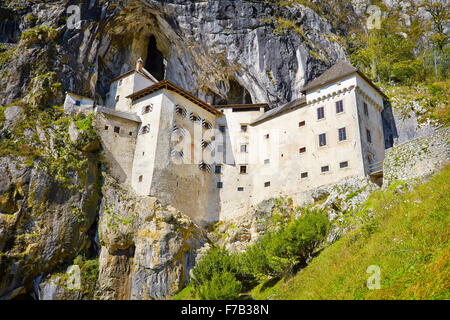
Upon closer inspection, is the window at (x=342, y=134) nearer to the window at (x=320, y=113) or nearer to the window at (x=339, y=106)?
the window at (x=339, y=106)

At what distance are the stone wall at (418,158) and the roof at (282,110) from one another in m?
13.0

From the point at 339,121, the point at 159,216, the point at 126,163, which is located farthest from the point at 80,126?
the point at 339,121

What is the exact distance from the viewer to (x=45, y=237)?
32844 millimetres

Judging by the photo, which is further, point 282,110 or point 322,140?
point 282,110

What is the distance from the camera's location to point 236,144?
42.2 m

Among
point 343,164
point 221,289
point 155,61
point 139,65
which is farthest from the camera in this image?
point 155,61

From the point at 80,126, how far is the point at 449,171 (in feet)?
99.5

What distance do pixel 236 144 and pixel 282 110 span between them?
604cm

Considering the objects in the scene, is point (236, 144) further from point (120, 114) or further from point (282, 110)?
point (120, 114)

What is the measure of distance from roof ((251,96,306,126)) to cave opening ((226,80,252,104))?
655 cm

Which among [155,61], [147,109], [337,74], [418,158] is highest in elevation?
[155,61]

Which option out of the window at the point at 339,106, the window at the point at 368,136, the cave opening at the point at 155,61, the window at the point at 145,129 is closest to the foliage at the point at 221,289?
the window at the point at 368,136

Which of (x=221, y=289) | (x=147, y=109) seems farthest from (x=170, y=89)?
(x=221, y=289)

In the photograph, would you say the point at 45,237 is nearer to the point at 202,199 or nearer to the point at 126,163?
the point at 126,163
